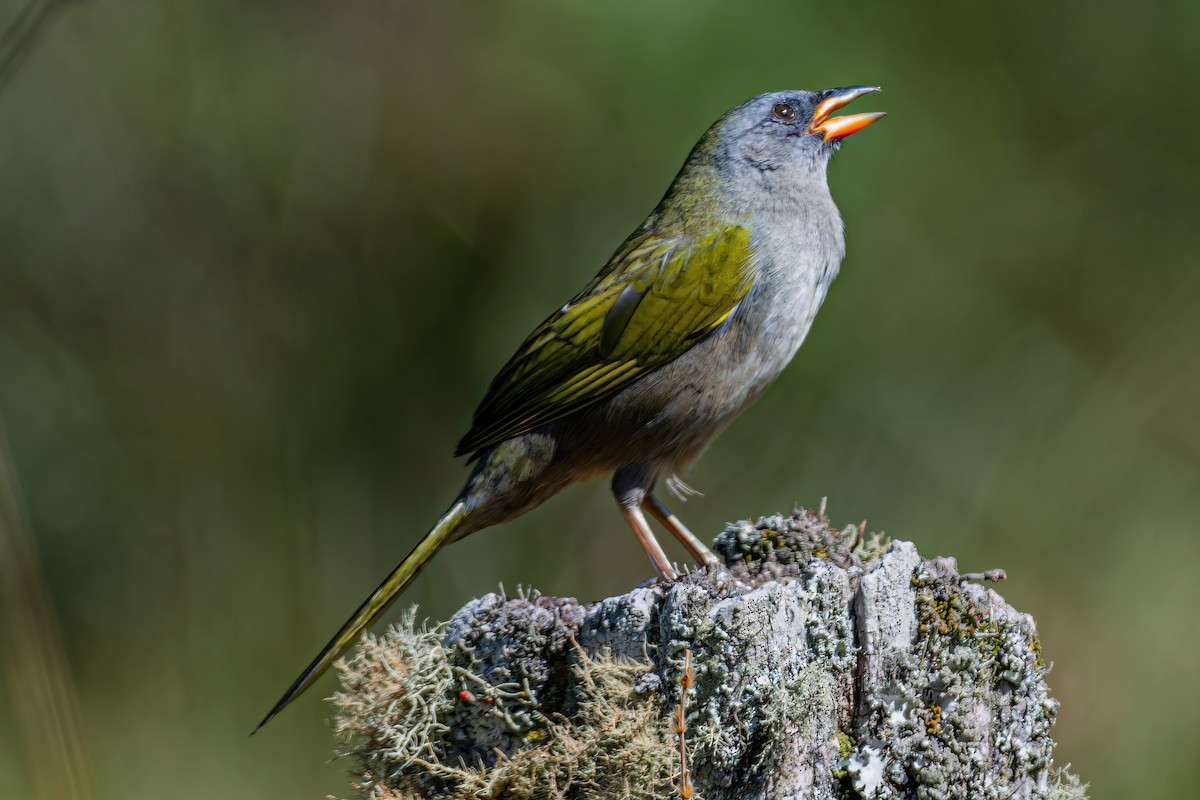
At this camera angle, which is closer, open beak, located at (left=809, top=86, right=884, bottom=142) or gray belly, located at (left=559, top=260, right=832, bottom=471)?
gray belly, located at (left=559, top=260, right=832, bottom=471)

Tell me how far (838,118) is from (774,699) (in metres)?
2.50

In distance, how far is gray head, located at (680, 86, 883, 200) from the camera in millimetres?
4285

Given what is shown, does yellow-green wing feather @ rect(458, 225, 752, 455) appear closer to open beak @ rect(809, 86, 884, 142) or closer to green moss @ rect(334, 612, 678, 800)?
open beak @ rect(809, 86, 884, 142)

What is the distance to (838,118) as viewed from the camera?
4.42 meters

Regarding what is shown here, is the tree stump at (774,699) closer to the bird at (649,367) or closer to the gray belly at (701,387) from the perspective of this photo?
the bird at (649,367)

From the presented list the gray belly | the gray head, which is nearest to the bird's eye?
the gray head

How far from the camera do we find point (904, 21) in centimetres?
568

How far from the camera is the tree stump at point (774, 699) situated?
8.59 feet

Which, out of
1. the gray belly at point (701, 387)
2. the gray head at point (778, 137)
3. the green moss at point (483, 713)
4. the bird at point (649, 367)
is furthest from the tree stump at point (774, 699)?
the gray head at point (778, 137)

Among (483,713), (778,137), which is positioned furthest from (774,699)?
(778,137)

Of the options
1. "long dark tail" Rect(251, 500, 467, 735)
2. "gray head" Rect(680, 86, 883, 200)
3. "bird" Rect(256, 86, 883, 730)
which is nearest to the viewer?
"long dark tail" Rect(251, 500, 467, 735)

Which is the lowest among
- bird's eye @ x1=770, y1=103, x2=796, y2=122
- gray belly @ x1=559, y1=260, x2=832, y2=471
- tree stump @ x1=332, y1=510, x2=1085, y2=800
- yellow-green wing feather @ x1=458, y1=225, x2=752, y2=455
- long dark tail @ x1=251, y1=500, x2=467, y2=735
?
tree stump @ x1=332, y1=510, x2=1085, y2=800

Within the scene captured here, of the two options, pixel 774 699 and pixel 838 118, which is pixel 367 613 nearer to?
pixel 774 699

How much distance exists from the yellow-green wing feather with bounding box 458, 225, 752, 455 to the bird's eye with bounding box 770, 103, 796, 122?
680mm
